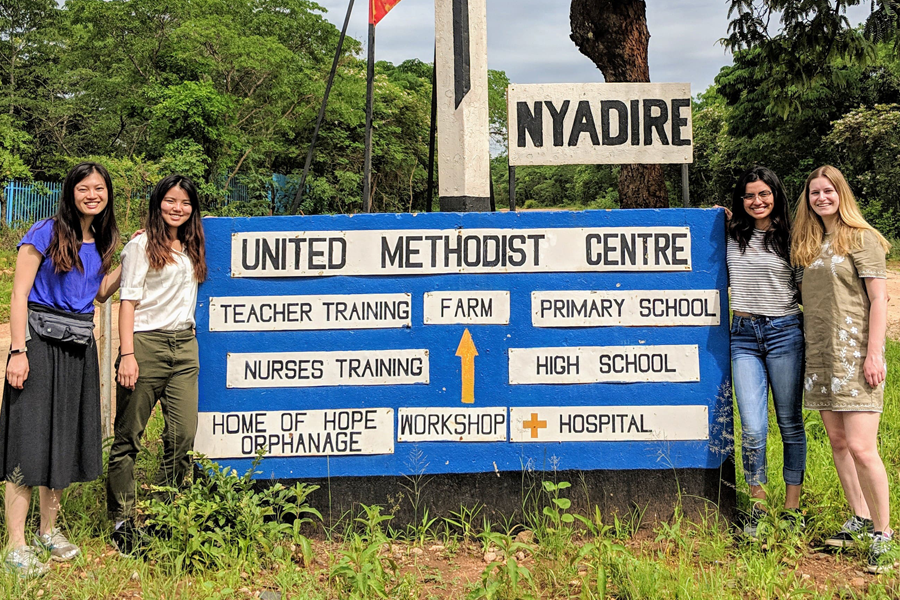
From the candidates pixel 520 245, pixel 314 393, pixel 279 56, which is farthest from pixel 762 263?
pixel 279 56

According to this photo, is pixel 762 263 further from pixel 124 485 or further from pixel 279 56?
pixel 279 56

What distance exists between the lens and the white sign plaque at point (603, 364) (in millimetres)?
3648

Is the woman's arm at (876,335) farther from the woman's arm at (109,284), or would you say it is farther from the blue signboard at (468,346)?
the woman's arm at (109,284)

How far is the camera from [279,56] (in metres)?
20.9

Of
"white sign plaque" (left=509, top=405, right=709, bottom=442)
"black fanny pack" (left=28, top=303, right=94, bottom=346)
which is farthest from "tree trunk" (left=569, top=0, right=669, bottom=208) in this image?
"black fanny pack" (left=28, top=303, right=94, bottom=346)

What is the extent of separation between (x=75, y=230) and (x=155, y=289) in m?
0.43

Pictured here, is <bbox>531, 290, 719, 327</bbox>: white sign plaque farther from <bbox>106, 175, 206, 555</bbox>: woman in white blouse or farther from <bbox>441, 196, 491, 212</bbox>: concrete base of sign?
<bbox>106, 175, 206, 555</bbox>: woman in white blouse

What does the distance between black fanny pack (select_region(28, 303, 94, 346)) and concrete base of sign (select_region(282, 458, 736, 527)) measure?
122cm

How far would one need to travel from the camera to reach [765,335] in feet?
11.0

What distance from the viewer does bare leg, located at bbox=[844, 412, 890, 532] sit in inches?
122

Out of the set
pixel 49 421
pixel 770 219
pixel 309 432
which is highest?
pixel 770 219

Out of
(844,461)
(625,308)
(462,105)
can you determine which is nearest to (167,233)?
(462,105)

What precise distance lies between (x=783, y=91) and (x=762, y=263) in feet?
18.8

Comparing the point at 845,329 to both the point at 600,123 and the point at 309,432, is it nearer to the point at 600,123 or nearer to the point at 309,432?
the point at 600,123
